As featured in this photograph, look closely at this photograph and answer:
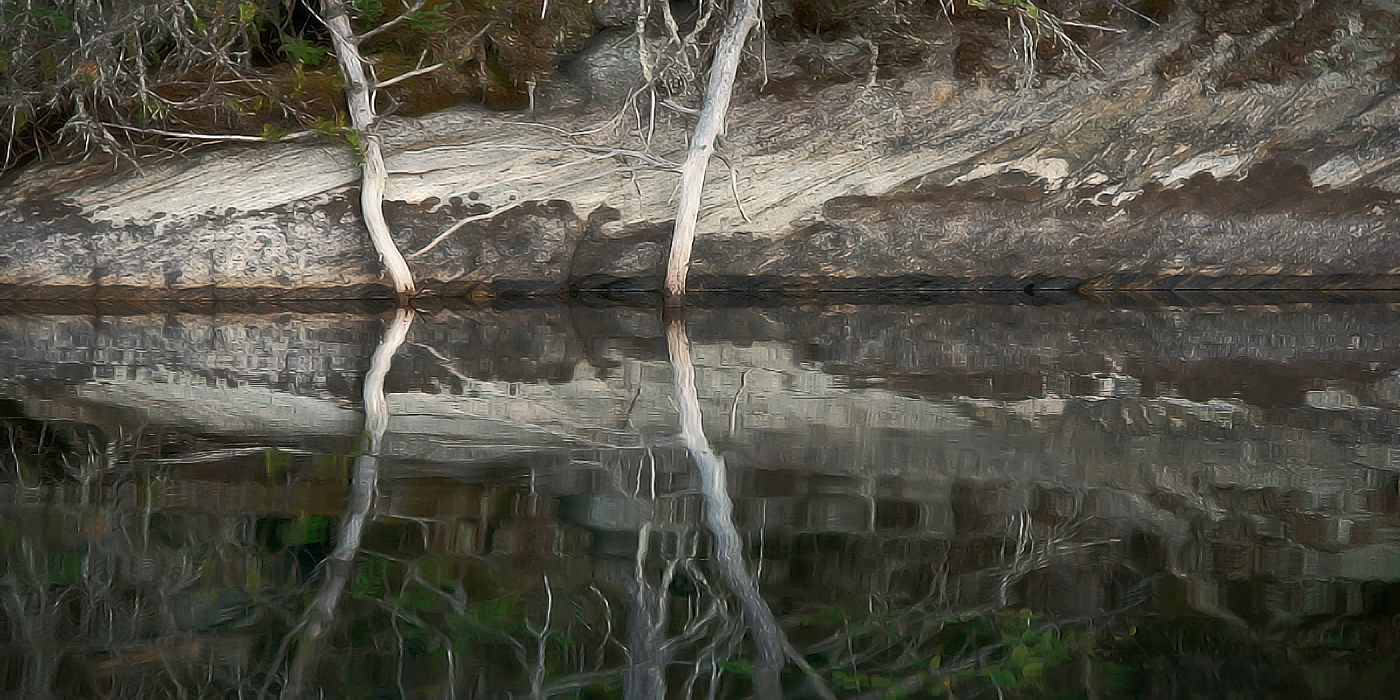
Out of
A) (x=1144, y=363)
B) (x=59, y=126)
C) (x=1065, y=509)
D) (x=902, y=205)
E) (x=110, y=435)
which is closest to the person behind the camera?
(x=1065, y=509)

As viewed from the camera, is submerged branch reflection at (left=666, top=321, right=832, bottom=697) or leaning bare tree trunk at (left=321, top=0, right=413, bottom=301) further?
leaning bare tree trunk at (left=321, top=0, right=413, bottom=301)

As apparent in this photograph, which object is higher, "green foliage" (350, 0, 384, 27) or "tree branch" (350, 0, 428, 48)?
"green foliage" (350, 0, 384, 27)

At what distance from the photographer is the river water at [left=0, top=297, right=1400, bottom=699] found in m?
1.75

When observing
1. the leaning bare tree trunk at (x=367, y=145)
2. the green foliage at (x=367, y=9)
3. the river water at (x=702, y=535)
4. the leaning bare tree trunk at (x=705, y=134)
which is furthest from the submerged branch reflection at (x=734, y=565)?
the green foliage at (x=367, y=9)

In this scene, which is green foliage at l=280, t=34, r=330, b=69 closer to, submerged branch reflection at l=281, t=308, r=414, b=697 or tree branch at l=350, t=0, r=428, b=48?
tree branch at l=350, t=0, r=428, b=48

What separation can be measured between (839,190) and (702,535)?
25.0ft

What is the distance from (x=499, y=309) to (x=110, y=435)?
5.12 meters

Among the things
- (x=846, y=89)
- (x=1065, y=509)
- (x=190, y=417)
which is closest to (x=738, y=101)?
(x=846, y=89)

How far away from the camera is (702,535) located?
237 centimetres

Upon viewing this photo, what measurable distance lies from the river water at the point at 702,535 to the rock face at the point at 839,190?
4.49m

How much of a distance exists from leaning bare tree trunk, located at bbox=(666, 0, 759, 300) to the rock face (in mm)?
367

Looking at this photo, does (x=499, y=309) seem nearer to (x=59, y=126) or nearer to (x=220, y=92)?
(x=220, y=92)

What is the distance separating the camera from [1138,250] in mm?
10008

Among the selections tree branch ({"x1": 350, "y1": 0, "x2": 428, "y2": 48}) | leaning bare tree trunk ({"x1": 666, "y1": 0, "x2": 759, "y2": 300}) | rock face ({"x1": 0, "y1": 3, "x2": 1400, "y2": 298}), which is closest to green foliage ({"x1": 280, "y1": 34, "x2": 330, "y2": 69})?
tree branch ({"x1": 350, "y1": 0, "x2": 428, "y2": 48})
